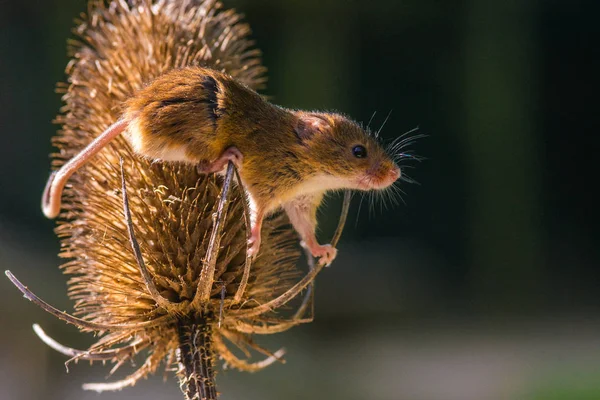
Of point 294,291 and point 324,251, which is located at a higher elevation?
point 324,251

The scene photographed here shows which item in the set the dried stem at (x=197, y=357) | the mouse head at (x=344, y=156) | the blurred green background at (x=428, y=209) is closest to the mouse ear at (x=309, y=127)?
the mouse head at (x=344, y=156)

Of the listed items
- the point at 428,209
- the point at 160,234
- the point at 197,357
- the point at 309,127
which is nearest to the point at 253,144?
the point at 309,127

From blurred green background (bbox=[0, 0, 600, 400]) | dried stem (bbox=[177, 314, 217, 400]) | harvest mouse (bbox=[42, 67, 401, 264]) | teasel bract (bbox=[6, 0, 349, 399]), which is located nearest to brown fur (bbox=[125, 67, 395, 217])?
harvest mouse (bbox=[42, 67, 401, 264])

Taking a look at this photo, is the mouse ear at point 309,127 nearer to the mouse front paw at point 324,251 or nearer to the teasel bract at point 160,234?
the teasel bract at point 160,234

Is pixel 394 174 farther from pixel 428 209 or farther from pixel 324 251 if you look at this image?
pixel 428 209

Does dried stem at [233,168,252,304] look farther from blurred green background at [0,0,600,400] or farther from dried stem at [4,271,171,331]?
blurred green background at [0,0,600,400]

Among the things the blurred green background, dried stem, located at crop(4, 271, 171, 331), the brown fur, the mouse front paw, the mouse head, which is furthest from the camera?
the blurred green background
